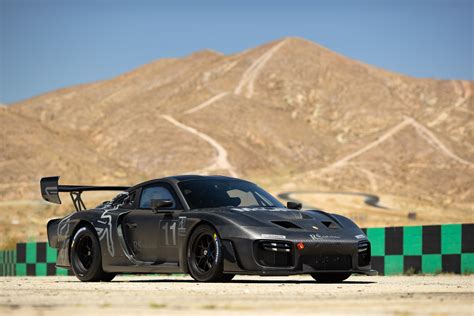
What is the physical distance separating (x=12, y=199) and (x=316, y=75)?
62.7m

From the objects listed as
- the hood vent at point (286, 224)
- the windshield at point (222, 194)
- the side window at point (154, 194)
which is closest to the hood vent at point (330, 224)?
the hood vent at point (286, 224)

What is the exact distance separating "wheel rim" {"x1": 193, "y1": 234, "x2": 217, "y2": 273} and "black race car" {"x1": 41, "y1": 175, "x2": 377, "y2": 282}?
0.03 feet

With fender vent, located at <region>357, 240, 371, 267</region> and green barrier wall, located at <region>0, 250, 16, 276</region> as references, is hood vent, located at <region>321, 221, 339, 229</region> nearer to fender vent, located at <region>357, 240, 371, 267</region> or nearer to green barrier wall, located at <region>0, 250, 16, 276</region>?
fender vent, located at <region>357, 240, 371, 267</region>

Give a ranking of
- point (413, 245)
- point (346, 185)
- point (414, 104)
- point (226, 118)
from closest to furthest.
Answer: point (413, 245) → point (346, 185) → point (226, 118) → point (414, 104)

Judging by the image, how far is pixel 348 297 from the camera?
7203 millimetres

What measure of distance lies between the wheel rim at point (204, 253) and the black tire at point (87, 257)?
5.94 ft

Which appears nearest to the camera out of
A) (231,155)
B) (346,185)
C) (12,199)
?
(12,199)

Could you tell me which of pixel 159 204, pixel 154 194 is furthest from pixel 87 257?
pixel 159 204

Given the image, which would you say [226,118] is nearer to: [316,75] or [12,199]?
[316,75]

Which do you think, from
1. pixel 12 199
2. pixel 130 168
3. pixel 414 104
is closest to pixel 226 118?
pixel 130 168

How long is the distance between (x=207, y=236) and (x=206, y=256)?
0.21m

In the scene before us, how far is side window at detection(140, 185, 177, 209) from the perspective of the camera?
11.0 m

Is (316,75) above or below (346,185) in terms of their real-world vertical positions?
above

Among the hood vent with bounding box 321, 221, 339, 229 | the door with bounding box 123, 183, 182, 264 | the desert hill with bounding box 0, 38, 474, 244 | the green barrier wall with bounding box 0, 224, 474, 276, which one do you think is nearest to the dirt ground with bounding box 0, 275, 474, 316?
the hood vent with bounding box 321, 221, 339, 229
